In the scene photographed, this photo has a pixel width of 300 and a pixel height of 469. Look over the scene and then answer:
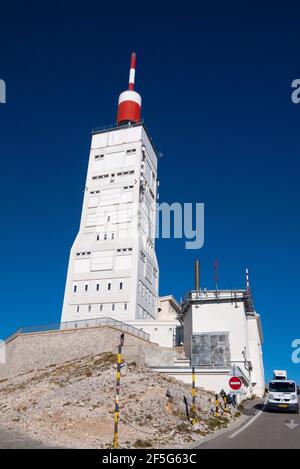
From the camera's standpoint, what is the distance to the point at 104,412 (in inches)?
707

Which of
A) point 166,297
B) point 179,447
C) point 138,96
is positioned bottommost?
point 179,447

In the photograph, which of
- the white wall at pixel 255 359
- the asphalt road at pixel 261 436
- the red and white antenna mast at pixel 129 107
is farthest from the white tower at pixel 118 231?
the asphalt road at pixel 261 436

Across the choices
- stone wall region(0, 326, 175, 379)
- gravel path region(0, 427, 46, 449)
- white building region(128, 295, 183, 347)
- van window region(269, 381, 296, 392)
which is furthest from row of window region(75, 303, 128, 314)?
gravel path region(0, 427, 46, 449)

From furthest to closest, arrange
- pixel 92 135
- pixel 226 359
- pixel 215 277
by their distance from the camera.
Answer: pixel 92 135 < pixel 215 277 < pixel 226 359

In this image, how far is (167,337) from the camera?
184ft

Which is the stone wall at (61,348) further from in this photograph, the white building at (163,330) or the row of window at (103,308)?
the row of window at (103,308)

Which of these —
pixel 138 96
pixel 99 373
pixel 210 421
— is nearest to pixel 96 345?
pixel 99 373

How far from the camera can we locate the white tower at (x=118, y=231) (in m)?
60.6

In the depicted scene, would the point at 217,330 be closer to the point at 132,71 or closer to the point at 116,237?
the point at 116,237

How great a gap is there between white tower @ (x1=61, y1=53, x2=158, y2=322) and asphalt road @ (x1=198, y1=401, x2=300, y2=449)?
3957 centimetres

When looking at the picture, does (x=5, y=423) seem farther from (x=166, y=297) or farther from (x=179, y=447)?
(x=166, y=297)

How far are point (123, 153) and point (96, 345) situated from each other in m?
45.7

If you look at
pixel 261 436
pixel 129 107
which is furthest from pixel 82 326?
pixel 129 107

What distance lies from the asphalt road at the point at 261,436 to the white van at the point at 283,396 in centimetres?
483
